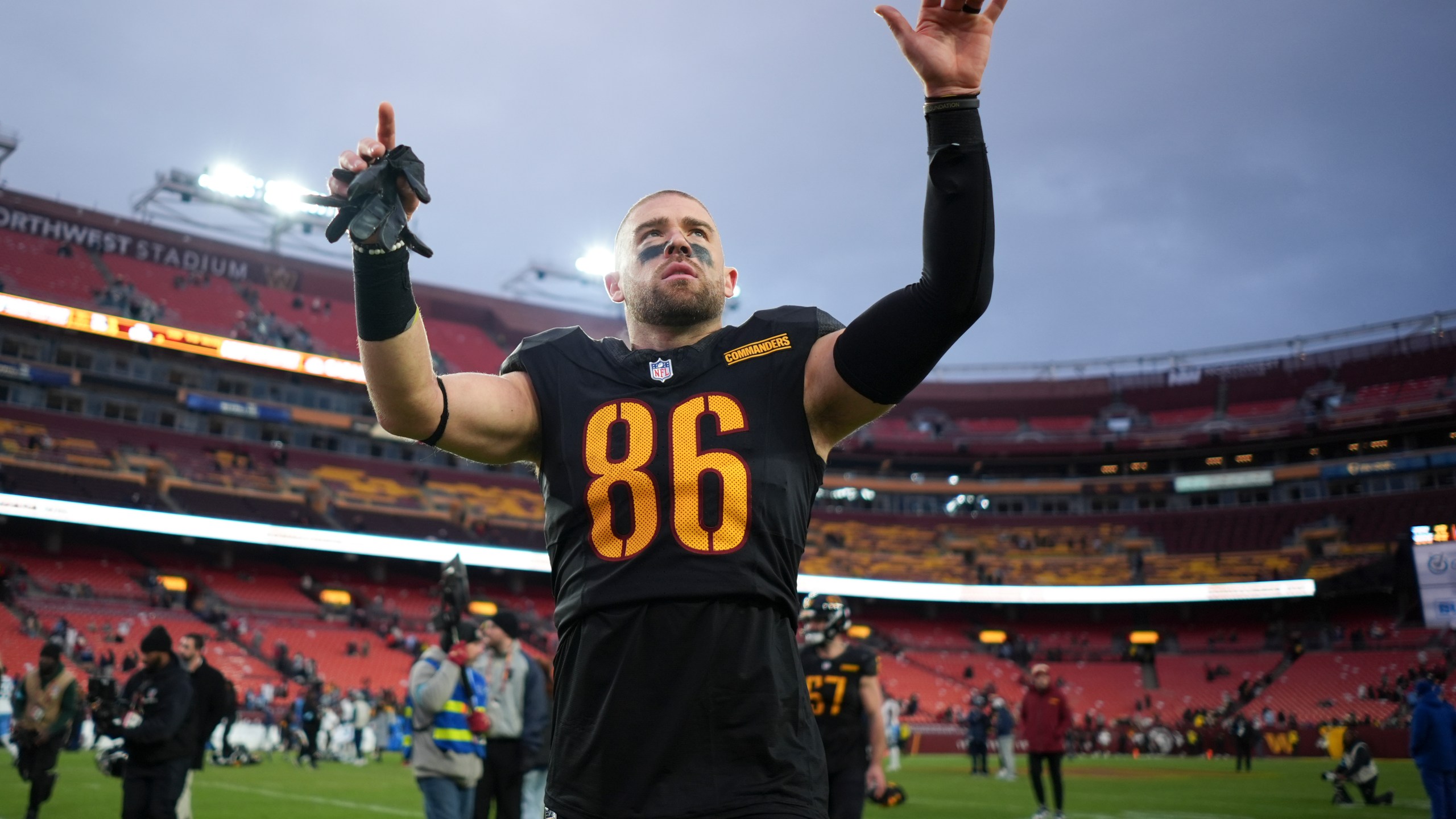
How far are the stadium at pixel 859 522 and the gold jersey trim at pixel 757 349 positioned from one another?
21969mm

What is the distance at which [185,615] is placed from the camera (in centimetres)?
3656

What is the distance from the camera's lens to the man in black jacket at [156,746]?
748 cm

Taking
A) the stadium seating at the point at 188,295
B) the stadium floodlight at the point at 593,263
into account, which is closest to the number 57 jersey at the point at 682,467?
the stadium seating at the point at 188,295

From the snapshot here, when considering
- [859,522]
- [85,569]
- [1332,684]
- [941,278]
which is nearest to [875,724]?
[941,278]

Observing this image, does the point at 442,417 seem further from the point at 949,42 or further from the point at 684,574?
the point at 949,42

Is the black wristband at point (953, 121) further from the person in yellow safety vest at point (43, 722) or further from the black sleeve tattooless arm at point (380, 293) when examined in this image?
the person in yellow safety vest at point (43, 722)

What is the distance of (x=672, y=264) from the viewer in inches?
109

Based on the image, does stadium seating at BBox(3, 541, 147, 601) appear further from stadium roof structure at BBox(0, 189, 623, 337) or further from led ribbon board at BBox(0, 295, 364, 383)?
stadium roof structure at BBox(0, 189, 623, 337)

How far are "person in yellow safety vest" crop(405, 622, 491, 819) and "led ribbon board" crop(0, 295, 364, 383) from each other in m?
33.9

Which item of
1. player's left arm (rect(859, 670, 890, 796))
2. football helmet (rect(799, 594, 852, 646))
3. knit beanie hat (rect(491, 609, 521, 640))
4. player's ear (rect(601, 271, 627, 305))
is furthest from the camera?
football helmet (rect(799, 594, 852, 646))

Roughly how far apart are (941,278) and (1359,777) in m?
16.8

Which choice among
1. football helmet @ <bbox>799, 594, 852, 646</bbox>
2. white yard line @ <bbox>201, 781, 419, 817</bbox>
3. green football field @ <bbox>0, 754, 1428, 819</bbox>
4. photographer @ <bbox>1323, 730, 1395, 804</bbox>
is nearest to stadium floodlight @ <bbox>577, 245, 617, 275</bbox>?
green football field @ <bbox>0, 754, 1428, 819</bbox>

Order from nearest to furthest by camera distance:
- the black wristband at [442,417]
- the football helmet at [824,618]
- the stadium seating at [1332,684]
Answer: the black wristband at [442,417], the football helmet at [824,618], the stadium seating at [1332,684]

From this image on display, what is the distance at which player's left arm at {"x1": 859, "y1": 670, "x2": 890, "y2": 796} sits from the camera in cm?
838
